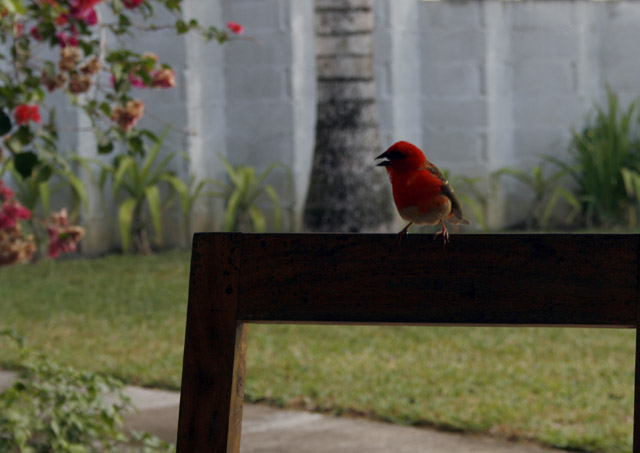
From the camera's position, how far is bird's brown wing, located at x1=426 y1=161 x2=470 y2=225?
4.91 feet

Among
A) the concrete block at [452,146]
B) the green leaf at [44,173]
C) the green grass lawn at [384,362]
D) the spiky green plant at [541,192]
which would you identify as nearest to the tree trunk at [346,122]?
the green grass lawn at [384,362]

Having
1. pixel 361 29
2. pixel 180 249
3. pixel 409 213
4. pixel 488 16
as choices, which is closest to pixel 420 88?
pixel 488 16

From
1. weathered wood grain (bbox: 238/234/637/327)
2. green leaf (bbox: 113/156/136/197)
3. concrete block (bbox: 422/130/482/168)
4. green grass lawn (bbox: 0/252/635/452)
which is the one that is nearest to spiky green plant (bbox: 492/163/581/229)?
concrete block (bbox: 422/130/482/168)

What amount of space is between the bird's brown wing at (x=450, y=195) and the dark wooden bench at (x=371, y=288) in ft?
0.69

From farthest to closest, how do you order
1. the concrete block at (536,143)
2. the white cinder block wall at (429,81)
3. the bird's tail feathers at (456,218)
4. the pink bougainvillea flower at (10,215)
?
the concrete block at (536,143) → the white cinder block wall at (429,81) → the pink bougainvillea flower at (10,215) → the bird's tail feathers at (456,218)

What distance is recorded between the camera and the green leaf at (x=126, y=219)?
25.2 feet

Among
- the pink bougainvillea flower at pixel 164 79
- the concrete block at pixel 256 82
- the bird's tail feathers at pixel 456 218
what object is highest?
the concrete block at pixel 256 82

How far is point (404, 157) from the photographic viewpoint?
1.45 m

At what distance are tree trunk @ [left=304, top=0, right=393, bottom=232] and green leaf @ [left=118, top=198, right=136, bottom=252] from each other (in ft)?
5.20

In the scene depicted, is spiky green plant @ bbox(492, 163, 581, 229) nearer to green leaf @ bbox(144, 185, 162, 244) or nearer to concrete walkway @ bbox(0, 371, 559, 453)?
green leaf @ bbox(144, 185, 162, 244)

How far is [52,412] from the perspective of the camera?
287 centimetres

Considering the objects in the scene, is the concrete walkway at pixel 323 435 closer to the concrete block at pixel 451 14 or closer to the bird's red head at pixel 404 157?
the bird's red head at pixel 404 157

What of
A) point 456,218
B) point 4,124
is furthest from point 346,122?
point 456,218

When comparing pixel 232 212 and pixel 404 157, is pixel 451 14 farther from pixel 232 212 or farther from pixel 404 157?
pixel 404 157
